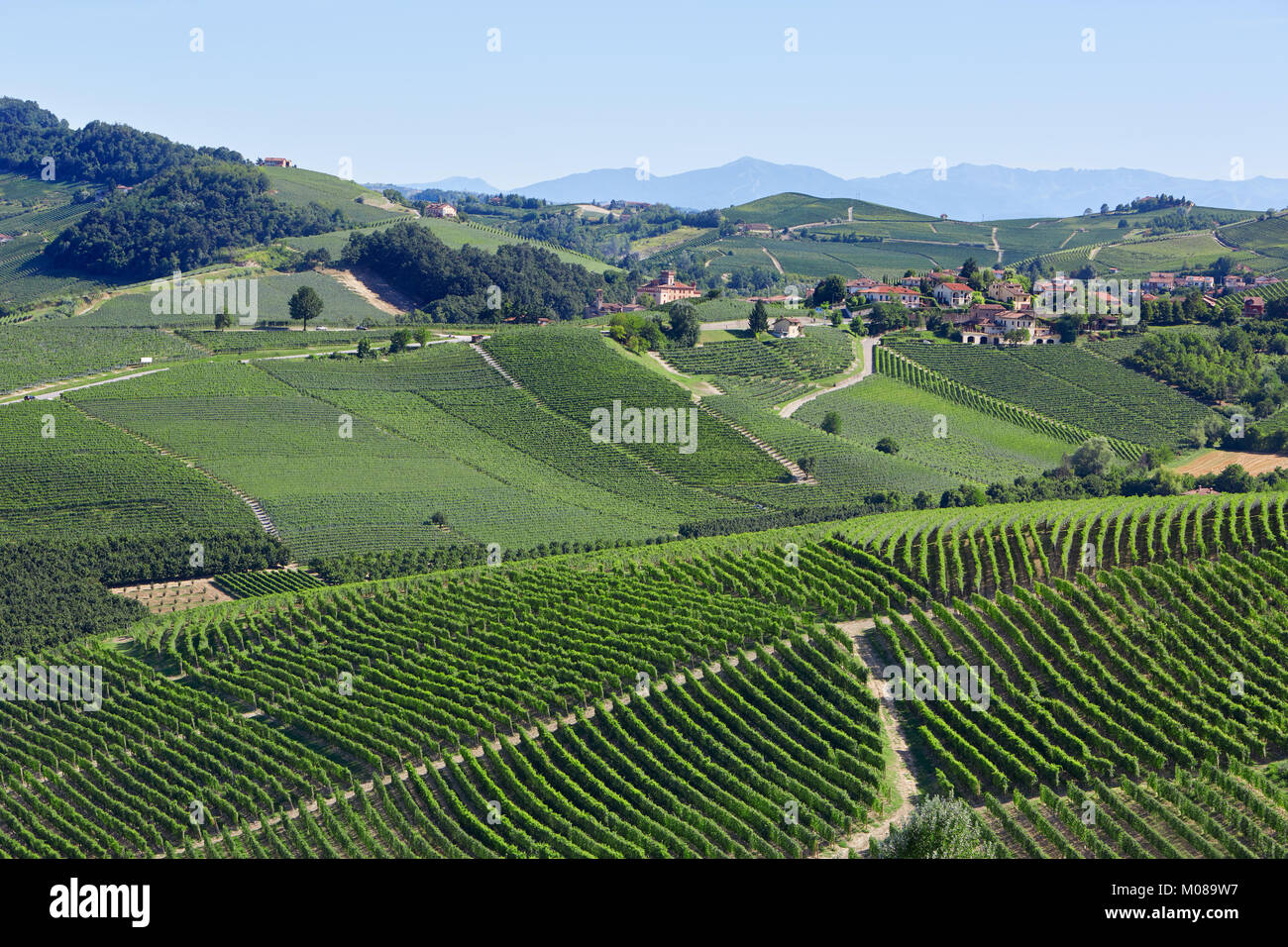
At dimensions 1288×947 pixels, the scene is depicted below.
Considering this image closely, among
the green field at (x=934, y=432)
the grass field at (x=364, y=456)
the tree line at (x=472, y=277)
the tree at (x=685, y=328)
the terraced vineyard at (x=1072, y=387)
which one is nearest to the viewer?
the grass field at (x=364, y=456)

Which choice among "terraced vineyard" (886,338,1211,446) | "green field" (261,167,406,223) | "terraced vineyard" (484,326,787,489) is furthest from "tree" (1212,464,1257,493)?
"green field" (261,167,406,223)

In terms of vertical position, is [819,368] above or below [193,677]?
above

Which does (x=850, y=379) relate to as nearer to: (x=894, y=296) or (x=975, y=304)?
(x=975, y=304)

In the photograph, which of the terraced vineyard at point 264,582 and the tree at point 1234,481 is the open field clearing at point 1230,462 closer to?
the tree at point 1234,481

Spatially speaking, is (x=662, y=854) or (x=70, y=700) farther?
(x=70, y=700)

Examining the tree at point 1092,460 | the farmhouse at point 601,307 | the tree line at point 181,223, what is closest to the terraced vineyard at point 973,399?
the tree at point 1092,460

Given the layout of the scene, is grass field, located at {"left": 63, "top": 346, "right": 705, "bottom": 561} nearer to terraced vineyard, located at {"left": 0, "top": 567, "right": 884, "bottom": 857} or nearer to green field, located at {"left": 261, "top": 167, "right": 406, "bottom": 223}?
terraced vineyard, located at {"left": 0, "top": 567, "right": 884, "bottom": 857}

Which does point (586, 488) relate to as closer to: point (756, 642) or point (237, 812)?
point (756, 642)
